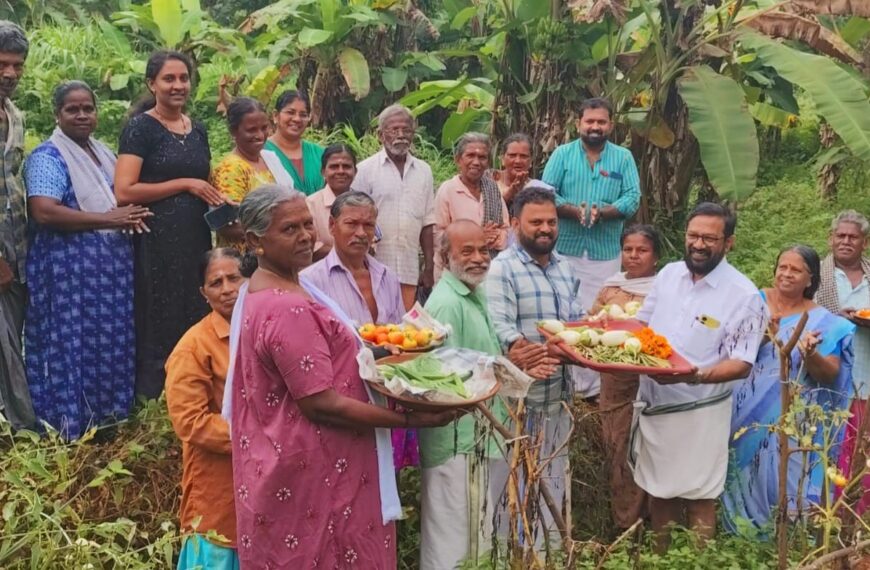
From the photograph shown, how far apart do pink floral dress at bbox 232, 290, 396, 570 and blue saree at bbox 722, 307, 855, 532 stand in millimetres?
2159

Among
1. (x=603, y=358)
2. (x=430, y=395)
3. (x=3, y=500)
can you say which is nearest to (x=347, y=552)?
(x=430, y=395)

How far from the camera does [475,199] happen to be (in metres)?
5.44

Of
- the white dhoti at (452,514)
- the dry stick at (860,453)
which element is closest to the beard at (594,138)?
the white dhoti at (452,514)

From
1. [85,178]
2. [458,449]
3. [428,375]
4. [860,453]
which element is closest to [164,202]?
[85,178]

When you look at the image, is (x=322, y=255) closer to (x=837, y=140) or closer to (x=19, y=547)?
(x=19, y=547)

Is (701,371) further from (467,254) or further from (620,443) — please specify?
(467,254)

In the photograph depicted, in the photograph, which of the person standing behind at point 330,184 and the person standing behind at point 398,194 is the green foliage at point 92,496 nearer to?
the person standing behind at point 330,184

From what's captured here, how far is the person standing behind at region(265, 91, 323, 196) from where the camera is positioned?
512cm

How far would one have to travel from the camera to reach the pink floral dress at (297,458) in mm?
2732

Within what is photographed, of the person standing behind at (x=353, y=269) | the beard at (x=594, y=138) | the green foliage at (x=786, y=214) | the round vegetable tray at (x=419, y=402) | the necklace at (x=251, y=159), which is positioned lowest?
the green foliage at (x=786, y=214)

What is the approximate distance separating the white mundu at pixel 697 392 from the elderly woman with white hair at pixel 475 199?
1359 millimetres

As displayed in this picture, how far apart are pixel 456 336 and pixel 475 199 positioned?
6.07 ft

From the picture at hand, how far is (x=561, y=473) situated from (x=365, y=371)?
69.4 inches

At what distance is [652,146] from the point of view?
7504 millimetres
